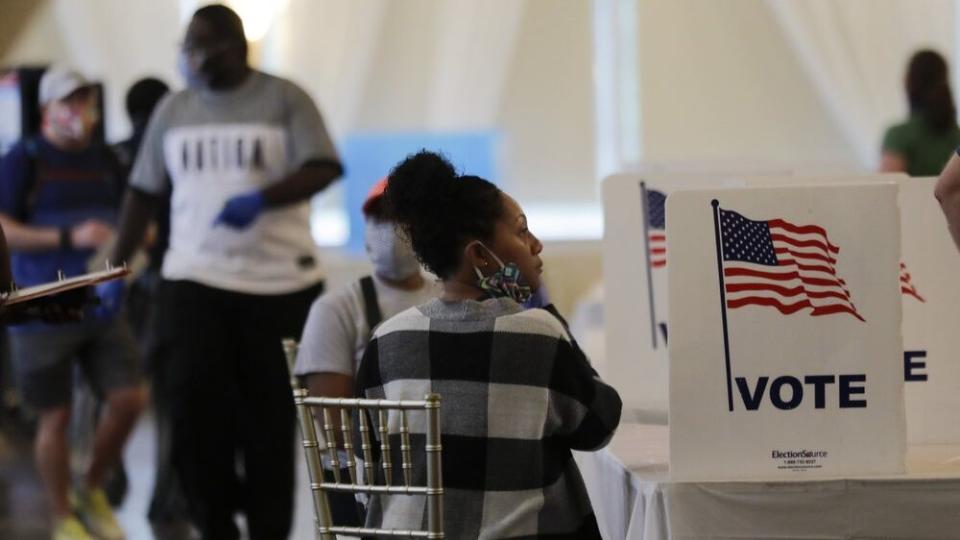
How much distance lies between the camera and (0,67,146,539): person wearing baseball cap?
4.98 metres

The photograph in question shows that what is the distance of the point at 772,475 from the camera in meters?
2.37

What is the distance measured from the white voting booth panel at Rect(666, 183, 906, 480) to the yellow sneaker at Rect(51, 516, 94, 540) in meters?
3.06

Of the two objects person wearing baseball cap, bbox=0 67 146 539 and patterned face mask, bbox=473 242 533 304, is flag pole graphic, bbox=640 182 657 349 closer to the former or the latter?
patterned face mask, bbox=473 242 533 304

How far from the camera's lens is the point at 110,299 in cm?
Result: 484

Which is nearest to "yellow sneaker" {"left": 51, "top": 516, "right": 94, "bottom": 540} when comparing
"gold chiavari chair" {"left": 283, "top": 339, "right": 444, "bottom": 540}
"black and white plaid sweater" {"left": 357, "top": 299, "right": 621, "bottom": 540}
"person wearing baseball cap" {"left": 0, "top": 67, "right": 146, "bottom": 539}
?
"person wearing baseball cap" {"left": 0, "top": 67, "right": 146, "bottom": 539}

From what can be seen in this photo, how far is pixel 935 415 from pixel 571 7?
21.7 feet

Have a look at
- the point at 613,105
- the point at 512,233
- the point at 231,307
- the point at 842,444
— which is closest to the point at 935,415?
the point at 842,444

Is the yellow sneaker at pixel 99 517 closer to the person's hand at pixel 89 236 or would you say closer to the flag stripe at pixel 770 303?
the person's hand at pixel 89 236

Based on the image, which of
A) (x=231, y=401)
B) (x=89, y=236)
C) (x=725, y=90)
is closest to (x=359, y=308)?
(x=231, y=401)

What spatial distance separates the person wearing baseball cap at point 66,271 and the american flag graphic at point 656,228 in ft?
7.28

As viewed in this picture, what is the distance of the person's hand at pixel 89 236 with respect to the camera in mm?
4961

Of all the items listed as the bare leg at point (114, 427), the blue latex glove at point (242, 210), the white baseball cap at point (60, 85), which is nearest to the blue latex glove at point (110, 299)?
the bare leg at point (114, 427)

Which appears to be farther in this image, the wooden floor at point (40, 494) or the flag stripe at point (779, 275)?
the wooden floor at point (40, 494)

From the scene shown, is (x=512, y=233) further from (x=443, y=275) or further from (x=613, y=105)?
(x=613, y=105)
